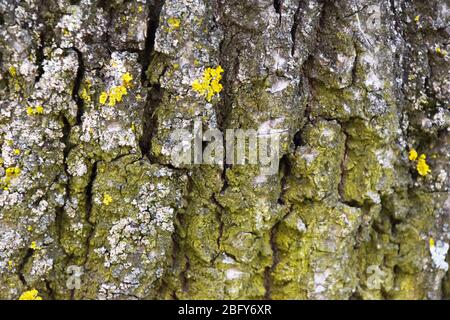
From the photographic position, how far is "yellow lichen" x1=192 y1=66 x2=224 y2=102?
6.05 feet

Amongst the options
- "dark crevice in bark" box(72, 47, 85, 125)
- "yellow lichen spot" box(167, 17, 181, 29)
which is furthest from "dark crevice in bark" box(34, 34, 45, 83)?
"yellow lichen spot" box(167, 17, 181, 29)

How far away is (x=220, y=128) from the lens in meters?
1.91

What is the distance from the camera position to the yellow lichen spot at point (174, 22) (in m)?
1.79

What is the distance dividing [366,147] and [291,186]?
1.19 ft

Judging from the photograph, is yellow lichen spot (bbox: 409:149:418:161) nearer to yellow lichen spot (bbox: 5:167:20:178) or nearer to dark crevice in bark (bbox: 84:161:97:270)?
dark crevice in bark (bbox: 84:161:97:270)

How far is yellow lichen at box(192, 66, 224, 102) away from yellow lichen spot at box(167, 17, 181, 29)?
0.20 m

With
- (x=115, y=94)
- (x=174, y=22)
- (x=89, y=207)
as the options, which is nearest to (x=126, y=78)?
(x=115, y=94)

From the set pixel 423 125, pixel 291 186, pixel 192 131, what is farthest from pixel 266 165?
pixel 423 125

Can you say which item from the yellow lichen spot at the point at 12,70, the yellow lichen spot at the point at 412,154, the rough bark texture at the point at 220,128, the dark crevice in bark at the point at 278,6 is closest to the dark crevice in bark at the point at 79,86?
the rough bark texture at the point at 220,128

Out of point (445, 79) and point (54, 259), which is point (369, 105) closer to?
point (445, 79)

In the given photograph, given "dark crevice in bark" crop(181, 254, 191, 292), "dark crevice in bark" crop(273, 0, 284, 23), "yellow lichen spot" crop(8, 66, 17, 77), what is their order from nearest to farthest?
1. "yellow lichen spot" crop(8, 66, 17, 77)
2. "dark crevice in bark" crop(273, 0, 284, 23)
3. "dark crevice in bark" crop(181, 254, 191, 292)

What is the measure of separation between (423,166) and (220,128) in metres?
0.96

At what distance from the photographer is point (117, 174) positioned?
188cm

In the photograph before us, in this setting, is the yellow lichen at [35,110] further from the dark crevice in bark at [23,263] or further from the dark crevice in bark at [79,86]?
the dark crevice in bark at [23,263]
